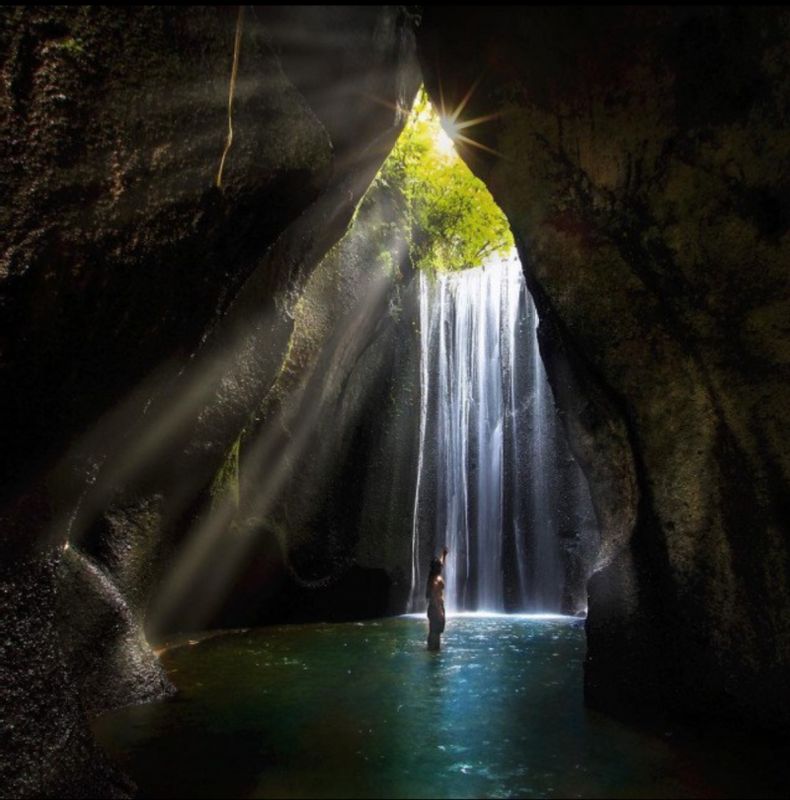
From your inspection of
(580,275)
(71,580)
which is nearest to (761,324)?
(580,275)

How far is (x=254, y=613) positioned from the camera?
44.5 ft

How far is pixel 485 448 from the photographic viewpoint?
18.4 meters

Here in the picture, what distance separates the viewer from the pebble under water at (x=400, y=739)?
4.52 meters

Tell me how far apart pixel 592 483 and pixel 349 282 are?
27.6 ft

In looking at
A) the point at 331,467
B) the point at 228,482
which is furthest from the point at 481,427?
the point at 228,482

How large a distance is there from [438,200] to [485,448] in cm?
701

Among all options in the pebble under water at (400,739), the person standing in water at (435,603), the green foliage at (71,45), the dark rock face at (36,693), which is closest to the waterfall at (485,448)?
the person standing in water at (435,603)

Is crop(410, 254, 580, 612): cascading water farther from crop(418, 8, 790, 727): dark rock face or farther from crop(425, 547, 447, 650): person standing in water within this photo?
crop(418, 8, 790, 727): dark rock face

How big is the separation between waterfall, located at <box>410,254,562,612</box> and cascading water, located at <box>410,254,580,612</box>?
29 millimetres

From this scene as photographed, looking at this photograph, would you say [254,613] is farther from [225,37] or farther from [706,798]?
[225,37]

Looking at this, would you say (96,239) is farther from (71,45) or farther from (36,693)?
(36,693)

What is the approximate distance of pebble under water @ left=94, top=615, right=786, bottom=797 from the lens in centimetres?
452

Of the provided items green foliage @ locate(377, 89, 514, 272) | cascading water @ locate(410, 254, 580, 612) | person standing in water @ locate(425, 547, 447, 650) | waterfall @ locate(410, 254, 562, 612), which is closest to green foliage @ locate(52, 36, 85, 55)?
person standing in water @ locate(425, 547, 447, 650)

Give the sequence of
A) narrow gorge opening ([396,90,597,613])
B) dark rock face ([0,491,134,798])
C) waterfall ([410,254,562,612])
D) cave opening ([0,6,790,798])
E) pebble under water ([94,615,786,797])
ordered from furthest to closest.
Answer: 1. waterfall ([410,254,562,612])
2. narrow gorge opening ([396,90,597,613])
3. pebble under water ([94,615,786,797])
4. cave opening ([0,6,790,798])
5. dark rock face ([0,491,134,798])
